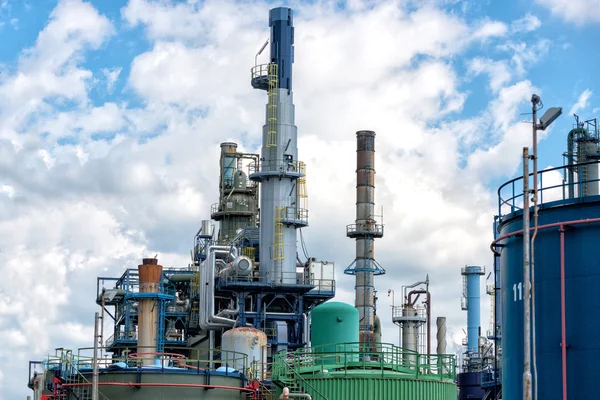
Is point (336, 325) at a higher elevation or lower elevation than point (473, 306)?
lower

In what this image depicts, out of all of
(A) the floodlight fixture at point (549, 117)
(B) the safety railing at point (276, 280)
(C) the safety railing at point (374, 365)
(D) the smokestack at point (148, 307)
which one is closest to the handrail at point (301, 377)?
(C) the safety railing at point (374, 365)

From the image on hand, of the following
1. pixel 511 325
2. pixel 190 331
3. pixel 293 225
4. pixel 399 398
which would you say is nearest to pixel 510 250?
pixel 511 325

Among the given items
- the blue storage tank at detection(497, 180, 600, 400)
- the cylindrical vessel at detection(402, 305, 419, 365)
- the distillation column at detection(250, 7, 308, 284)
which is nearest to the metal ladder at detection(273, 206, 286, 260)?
the distillation column at detection(250, 7, 308, 284)

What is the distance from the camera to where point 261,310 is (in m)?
80.7

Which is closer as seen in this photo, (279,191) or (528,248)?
(528,248)

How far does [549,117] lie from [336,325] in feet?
114

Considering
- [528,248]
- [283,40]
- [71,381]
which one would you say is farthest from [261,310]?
[528,248]

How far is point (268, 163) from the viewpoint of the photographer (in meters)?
79.9

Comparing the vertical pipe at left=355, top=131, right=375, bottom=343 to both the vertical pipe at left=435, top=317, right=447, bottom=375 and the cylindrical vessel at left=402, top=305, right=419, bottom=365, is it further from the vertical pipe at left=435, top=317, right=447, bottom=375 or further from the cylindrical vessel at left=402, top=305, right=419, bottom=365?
the vertical pipe at left=435, top=317, right=447, bottom=375

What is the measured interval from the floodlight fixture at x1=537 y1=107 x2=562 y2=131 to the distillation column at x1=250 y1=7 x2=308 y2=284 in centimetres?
5200

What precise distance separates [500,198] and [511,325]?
4.30 metres

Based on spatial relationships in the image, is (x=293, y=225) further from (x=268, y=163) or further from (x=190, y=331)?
(x=190, y=331)

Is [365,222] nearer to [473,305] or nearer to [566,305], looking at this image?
[473,305]

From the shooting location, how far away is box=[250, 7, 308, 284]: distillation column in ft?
261
